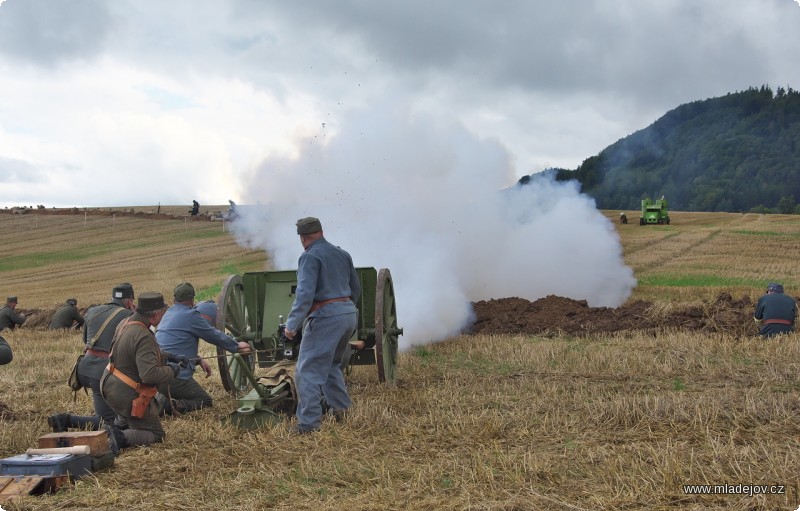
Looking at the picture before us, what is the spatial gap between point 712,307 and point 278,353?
25.7 ft

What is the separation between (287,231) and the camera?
Result: 13.9 meters

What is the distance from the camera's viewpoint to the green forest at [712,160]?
248 feet

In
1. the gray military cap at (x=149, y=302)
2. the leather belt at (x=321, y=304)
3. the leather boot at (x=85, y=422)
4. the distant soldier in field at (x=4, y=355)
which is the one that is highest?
the gray military cap at (x=149, y=302)

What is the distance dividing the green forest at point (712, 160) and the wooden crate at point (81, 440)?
183ft

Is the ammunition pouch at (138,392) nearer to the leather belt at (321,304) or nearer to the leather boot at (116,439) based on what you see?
the leather boot at (116,439)

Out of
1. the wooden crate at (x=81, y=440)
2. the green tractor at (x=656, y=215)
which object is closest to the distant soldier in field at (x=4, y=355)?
the wooden crate at (x=81, y=440)

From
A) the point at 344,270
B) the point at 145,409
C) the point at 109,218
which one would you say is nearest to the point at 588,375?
the point at 344,270

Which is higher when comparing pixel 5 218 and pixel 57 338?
pixel 5 218

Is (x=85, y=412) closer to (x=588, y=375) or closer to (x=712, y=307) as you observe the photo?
(x=588, y=375)

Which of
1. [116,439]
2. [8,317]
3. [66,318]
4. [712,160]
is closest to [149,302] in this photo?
[116,439]

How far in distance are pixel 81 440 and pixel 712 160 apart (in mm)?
98516

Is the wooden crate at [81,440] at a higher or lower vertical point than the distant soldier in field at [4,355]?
lower

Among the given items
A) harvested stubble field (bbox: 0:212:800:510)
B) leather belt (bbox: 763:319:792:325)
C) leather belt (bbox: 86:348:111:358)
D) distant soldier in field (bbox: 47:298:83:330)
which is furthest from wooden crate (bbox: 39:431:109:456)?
distant soldier in field (bbox: 47:298:83:330)

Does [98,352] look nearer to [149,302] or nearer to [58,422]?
[58,422]
